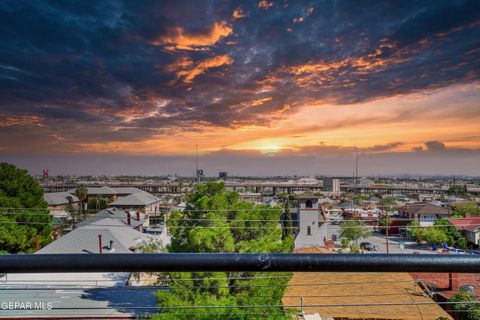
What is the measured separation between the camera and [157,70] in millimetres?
17922

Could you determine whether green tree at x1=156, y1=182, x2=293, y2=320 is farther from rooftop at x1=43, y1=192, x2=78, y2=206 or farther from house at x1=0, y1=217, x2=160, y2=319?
rooftop at x1=43, y1=192, x2=78, y2=206

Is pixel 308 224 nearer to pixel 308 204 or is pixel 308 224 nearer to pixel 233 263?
pixel 308 204

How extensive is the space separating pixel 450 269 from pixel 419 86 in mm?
20066

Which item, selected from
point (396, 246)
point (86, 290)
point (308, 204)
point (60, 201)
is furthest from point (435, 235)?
point (60, 201)

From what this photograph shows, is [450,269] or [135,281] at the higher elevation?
[450,269]

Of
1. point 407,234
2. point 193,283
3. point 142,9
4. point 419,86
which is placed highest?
point 142,9

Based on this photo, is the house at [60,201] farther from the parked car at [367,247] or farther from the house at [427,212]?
the house at [427,212]

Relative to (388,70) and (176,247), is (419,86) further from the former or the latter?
(176,247)

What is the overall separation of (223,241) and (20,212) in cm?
1297

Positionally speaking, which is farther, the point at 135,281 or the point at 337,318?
the point at 135,281

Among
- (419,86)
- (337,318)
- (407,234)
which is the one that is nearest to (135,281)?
(337,318)

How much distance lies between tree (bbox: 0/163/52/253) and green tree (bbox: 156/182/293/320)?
28.2 ft

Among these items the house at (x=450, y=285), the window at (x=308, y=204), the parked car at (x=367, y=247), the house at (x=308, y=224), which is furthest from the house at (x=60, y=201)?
the house at (x=450, y=285)

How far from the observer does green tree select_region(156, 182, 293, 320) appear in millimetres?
6840
